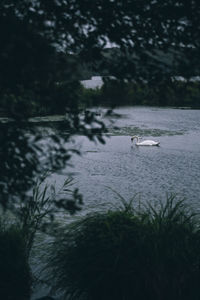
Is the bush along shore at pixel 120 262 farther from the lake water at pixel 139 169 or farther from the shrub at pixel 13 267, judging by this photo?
the lake water at pixel 139 169

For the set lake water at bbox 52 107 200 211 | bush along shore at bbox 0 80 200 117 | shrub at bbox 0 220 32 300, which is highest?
bush along shore at bbox 0 80 200 117

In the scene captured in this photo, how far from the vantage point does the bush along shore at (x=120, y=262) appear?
4.38 m

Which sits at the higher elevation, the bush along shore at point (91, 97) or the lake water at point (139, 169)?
the bush along shore at point (91, 97)

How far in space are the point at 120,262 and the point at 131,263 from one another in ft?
0.35

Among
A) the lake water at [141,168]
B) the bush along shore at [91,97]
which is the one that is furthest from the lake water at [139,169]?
the bush along shore at [91,97]

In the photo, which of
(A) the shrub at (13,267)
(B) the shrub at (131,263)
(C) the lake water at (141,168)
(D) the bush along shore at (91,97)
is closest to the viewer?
(D) the bush along shore at (91,97)

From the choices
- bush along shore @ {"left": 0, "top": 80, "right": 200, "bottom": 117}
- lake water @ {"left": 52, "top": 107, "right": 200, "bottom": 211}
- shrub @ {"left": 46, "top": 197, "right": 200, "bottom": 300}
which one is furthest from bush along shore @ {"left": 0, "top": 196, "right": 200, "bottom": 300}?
lake water @ {"left": 52, "top": 107, "right": 200, "bottom": 211}

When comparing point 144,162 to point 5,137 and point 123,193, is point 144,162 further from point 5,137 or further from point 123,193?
point 5,137

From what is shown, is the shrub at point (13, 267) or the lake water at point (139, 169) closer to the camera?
the shrub at point (13, 267)

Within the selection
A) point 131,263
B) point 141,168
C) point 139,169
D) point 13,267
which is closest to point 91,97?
point 131,263

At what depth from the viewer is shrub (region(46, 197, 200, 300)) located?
14.3 ft

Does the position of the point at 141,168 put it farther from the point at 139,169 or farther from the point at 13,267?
the point at 13,267

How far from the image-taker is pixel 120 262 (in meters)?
4.49

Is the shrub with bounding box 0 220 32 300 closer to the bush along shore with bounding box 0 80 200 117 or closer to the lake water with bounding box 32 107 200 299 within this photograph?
the lake water with bounding box 32 107 200 299
